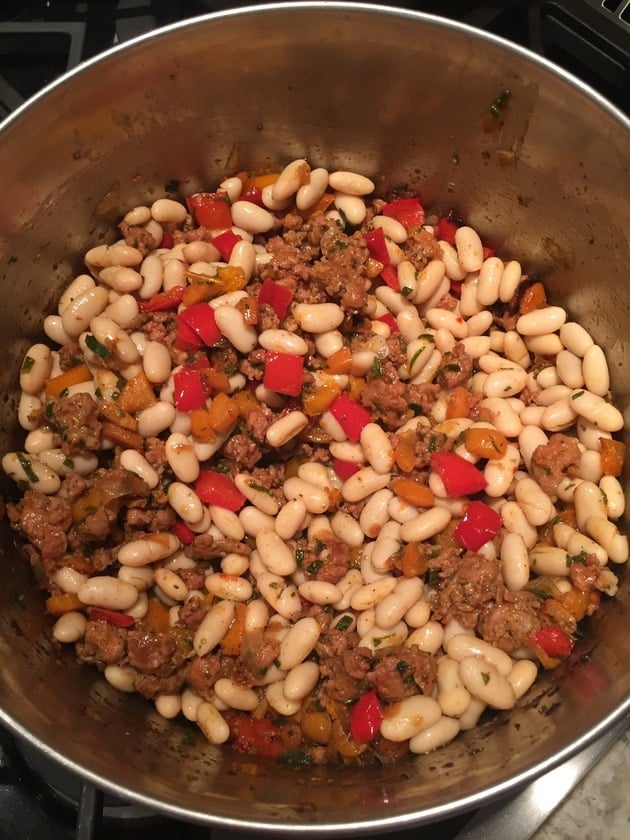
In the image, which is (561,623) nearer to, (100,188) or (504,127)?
(504,127)

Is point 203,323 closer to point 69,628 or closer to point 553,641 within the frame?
point 69,628

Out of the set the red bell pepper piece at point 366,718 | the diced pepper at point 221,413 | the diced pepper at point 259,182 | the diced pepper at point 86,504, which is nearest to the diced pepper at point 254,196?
the diced pepper at point 259,182

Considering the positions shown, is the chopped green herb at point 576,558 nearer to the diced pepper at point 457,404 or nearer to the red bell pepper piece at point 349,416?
the diced pepper at point 457,404

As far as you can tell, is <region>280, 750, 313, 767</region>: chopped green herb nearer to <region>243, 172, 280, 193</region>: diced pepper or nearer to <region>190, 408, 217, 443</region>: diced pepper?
<region>190, 408, 217, 443</region>: diced pepper

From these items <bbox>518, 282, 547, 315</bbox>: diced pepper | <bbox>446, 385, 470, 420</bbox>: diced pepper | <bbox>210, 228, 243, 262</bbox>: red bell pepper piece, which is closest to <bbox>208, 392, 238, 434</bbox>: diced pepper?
<bbox>210, 228, 243, 262</bbox>: red bell pepper piece

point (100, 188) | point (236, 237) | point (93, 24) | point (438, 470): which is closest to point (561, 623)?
point (438, 470)

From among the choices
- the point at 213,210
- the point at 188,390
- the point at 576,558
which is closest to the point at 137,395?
the point at 188,390
